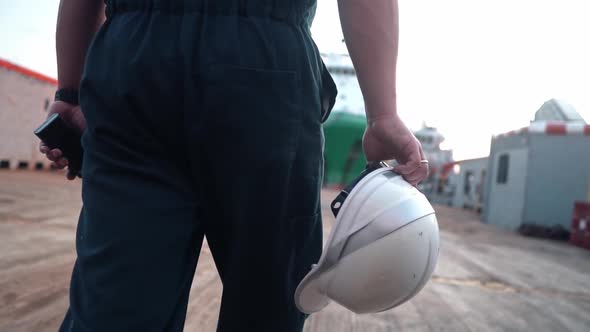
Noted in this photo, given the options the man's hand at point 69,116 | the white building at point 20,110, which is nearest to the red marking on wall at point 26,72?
the white building at point 20,110

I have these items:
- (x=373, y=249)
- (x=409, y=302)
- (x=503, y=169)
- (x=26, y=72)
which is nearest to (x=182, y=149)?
(x=373, y=249)

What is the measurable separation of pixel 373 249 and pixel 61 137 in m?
0.72

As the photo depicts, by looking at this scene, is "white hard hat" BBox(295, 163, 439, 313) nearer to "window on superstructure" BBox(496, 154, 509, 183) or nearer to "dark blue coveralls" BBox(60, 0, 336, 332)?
"dark blue coveralls" BBox(60, 0, 336, 332)

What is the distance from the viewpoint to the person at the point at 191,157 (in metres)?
0.65

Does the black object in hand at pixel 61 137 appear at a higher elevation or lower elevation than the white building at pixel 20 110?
higher

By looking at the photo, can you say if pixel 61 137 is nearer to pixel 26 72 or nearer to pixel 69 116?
pixel 69 116

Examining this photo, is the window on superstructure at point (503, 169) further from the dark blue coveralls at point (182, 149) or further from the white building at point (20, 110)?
the white building at point (20, 110)

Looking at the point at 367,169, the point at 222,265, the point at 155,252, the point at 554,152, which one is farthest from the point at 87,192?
the point at 554,152

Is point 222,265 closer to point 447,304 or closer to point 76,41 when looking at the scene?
point 76,41

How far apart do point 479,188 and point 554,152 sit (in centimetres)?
739

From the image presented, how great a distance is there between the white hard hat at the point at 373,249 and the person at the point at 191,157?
66 mm

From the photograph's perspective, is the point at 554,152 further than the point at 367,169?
Yes

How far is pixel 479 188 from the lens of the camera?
14906 millimetres


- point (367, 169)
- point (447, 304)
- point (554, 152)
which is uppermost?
point (367, 169)
